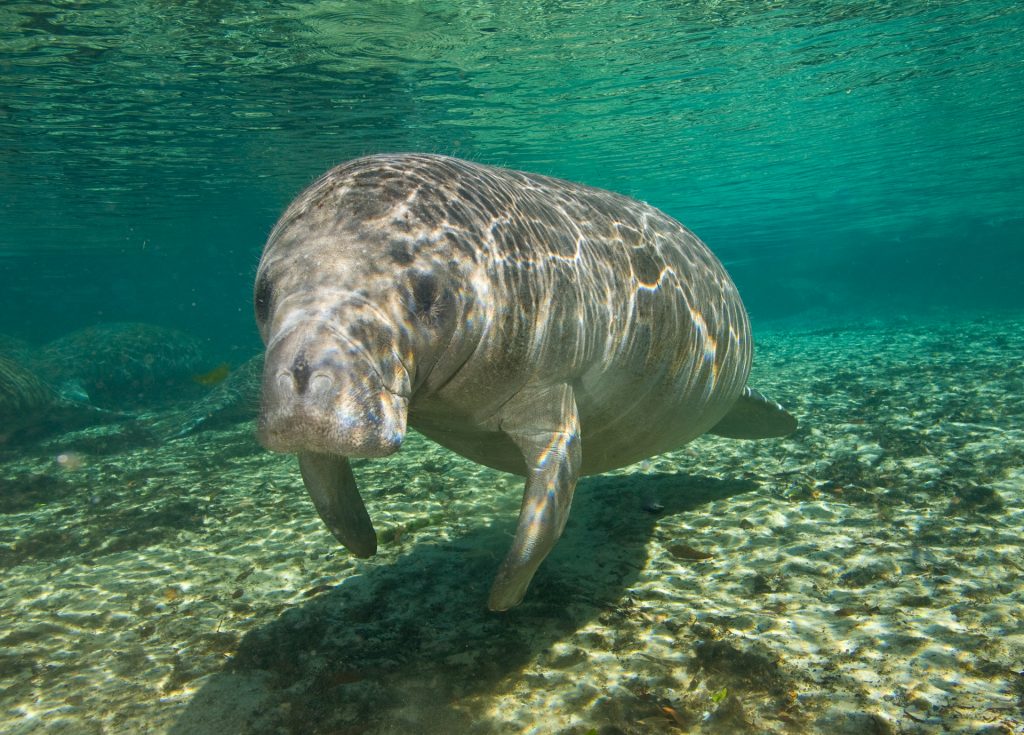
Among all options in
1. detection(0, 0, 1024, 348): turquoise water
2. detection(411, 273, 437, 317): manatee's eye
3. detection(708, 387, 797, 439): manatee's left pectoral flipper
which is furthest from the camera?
detection(0, 0, 1024, 348): turquoise water

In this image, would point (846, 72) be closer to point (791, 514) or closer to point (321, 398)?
point (791, 514)

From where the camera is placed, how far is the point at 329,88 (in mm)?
15102

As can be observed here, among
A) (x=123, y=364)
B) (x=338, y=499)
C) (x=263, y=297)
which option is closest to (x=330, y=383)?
(x=263, y=297)

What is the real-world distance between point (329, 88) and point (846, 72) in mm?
12734

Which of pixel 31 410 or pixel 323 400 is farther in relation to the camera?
pixel 31 410

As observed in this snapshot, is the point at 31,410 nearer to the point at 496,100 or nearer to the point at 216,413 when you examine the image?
the point at 216,413

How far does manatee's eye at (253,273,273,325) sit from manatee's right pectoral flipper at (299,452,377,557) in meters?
1.07

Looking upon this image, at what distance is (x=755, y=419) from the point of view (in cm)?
595

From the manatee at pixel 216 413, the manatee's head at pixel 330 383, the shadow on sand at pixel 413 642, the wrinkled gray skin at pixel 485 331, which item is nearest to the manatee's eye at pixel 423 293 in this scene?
the wrinkled gray skin at pixel 485 331

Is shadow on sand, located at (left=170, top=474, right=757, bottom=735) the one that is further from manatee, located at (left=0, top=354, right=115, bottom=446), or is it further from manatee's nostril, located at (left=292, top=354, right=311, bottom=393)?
manatee, located at (left=0, top=354, right=115, bottom=446)

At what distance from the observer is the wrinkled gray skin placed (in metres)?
2.08

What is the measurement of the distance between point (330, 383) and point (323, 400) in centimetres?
6

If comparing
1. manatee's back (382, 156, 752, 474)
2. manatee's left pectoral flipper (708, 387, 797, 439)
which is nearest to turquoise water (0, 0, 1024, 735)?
manatee's left pectoral flipper (708, 387, 797, 439)

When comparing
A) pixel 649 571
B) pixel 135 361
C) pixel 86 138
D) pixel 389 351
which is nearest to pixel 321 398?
pixel 389 351
